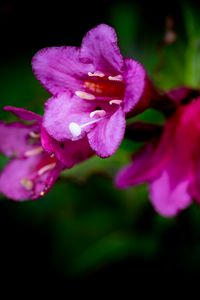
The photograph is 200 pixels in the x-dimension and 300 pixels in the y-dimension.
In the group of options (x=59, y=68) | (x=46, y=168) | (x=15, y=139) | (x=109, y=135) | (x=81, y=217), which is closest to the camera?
(x=109, y=135)

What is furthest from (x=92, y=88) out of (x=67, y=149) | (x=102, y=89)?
(x=67, y=149)

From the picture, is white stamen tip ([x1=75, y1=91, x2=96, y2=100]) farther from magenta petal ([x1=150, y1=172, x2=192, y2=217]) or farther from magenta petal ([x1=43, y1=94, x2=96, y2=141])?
magenta petal ([x1=150, y1=172, x2=192, y2=217])

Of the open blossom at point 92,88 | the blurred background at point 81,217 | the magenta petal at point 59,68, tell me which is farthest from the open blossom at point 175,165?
the blurred background at point 81,217

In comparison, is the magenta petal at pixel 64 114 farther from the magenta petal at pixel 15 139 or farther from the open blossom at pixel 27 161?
the magenta petal at pixel 15 139

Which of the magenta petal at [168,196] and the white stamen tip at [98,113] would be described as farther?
the magenta petal at [168,196]

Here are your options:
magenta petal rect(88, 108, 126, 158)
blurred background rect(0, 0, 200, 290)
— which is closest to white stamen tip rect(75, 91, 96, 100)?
magenta petal rect(88, 108, 126, 158)

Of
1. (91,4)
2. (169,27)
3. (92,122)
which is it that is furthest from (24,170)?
(91,4)

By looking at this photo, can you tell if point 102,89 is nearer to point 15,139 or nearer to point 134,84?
point 134,84
